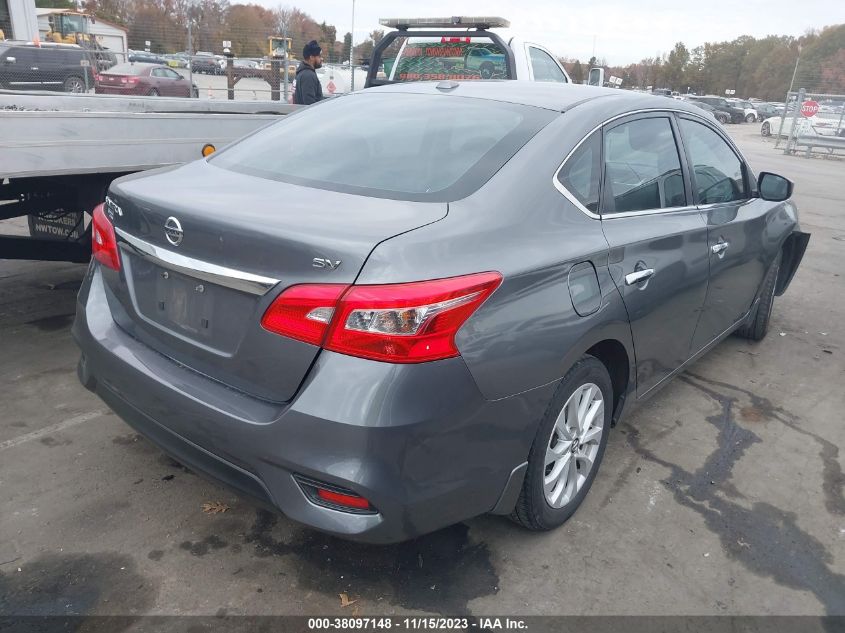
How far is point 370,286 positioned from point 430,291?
17cm

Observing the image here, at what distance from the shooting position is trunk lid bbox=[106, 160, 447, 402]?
6.64 ft

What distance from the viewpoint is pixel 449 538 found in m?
2.71

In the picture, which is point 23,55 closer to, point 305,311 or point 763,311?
point 763,311

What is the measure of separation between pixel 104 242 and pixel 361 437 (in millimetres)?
1400

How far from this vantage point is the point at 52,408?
358 cm

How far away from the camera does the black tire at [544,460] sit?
2.47m

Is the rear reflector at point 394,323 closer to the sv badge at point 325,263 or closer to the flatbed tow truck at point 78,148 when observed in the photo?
the sv badge at point 325,263

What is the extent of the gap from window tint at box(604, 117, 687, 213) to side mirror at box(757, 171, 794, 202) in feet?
3.57

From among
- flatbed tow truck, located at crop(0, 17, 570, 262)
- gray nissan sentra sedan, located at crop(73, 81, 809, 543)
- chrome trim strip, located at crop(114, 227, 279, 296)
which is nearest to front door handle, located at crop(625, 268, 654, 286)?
gray nissan sentra sedan, located at crop(73, 81, 809, 543)

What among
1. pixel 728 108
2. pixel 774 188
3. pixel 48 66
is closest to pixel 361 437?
pixel 774 188

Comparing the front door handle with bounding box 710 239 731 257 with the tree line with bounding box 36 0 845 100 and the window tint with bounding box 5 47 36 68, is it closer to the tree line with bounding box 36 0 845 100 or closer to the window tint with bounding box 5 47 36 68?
the window tint with bounding box 5 47 36 68

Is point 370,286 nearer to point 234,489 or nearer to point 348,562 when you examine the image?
point 234,489

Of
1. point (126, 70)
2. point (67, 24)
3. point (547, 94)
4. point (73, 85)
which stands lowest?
point (73, 85)

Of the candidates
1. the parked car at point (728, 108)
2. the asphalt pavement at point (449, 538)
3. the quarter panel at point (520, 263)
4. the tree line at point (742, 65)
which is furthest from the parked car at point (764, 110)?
the quarter panel at point (520, 263)
